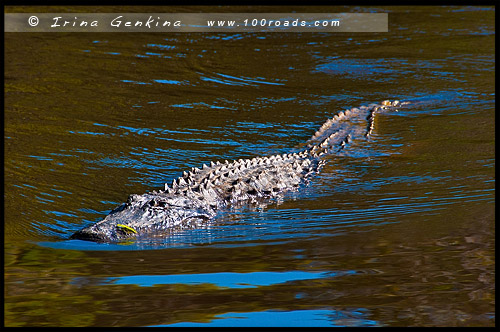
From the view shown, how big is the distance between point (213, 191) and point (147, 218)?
3.51 feet

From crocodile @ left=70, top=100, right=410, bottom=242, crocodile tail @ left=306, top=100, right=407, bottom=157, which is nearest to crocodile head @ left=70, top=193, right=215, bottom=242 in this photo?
crocodile @ left=70, top=100, right=410, bottom=242

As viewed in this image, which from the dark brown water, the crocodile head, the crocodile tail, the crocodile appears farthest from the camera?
the crocodile tail

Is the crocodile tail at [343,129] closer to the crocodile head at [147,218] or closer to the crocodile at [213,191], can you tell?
the crocodile at [213,191]

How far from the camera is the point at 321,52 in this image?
13500mm

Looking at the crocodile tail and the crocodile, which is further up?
the crocodile tail

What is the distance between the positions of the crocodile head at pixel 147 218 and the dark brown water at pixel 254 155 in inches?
9.9

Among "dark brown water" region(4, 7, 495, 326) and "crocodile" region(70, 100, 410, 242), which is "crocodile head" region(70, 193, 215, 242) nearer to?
"crocodile" region(70, 100, 410, 242)

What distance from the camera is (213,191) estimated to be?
7.00m

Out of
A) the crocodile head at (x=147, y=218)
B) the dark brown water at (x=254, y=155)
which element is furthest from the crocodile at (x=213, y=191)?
the dark brown water at (x=254, y=155)

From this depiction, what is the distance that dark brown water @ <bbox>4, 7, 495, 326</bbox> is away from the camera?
163 inches

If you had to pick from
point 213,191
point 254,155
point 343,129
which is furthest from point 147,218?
point 343,129

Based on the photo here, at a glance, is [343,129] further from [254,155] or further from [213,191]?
[213,191]

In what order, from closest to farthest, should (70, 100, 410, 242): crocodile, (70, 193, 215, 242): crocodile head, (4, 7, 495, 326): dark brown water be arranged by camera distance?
(4, 7, 495, 326): dark brown water, (70, 193, 215, 242): crocodile head, (70, 100, 410, 242): crocodile
